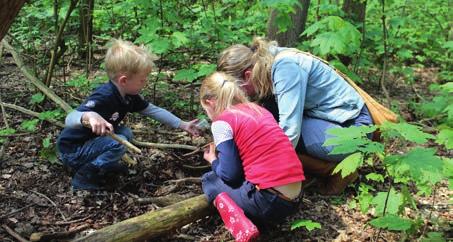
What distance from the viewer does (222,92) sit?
301cm

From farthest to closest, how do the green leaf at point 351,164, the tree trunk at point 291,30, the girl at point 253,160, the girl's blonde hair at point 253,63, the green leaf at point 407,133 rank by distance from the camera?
the tree trunk at point 291,30, the girl's blonde hair at point 253,63, the girl at point 253,160, the green leaf at point 351,164, the green leaf at point 407,133

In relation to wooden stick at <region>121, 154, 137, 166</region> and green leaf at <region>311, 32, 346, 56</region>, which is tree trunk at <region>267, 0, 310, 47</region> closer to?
green leaf at <region>311, 32, 346, 56</region>

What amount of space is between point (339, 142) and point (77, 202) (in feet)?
6.36

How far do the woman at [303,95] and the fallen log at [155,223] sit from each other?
0.89m

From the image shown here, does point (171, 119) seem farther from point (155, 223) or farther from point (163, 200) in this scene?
point (155, 223)

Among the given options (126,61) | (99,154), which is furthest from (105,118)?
(126,61)

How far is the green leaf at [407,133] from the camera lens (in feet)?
7.19

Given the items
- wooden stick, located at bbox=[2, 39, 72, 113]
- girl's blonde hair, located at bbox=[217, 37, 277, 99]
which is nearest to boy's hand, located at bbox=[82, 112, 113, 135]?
girl's blonde hair, located at bbox=[217, 37, 277, 99]

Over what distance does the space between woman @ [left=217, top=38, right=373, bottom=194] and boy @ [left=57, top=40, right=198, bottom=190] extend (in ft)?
2.06

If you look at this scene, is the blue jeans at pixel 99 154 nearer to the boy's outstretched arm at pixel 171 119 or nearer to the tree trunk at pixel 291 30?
the boy's outstretched arm at pixel 171 119

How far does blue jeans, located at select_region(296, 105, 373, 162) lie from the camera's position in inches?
139

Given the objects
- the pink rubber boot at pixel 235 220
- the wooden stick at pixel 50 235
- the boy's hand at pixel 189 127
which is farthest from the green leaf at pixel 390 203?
the wooden stick at pixel 50 235

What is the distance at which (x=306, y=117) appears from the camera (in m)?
3.73

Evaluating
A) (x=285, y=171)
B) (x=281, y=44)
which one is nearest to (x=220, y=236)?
(x=285, y=171)
